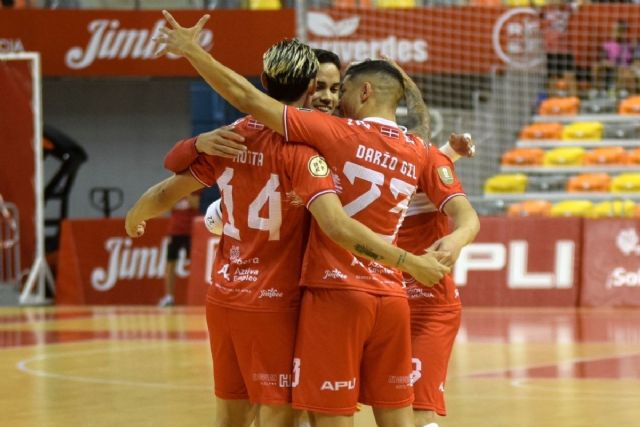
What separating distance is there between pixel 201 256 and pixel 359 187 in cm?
1312

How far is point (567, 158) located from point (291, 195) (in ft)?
58.5

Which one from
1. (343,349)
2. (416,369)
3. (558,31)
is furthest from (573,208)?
(343,349)

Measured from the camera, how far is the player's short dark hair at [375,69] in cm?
569

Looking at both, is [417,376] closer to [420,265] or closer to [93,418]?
[420,265]

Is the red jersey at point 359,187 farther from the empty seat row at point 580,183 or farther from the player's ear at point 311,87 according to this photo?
the empty seat row at point 580,183

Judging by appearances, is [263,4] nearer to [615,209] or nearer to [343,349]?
[615,209]

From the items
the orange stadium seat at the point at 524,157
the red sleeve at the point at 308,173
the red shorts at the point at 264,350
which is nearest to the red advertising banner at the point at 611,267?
the orange stadium seat at the point at 524,157

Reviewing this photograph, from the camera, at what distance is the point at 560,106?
23.7 meters

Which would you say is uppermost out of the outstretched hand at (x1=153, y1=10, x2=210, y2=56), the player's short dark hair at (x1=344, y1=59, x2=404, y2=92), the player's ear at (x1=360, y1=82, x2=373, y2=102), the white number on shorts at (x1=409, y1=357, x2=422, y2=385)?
the outstretched hand at (x1=153, y1=10, x2=210, y2=56)

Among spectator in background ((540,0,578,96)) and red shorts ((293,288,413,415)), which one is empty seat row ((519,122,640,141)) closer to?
spectator in background ((540,0,578,96))

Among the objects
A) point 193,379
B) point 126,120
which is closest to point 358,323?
point 193,379

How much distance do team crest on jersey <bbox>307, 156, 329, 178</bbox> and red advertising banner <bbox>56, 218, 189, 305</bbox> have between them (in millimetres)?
14912

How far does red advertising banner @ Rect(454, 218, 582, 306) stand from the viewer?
17359 mm

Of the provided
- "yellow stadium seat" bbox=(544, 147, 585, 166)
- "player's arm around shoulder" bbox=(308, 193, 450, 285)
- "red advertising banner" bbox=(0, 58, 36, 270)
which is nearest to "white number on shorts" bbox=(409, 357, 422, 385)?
"player's arm around shoulder" bbox=(308, 193, 450, 285)
